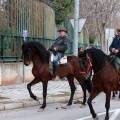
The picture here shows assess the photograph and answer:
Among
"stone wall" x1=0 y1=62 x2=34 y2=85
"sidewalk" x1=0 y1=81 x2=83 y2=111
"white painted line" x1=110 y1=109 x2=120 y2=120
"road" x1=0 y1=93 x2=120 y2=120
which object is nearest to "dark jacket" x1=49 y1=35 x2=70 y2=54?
"road" x1=0 y1=93 x2=120 y2=120

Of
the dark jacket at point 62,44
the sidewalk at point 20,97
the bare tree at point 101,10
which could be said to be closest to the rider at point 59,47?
the dark jacket at point 62,44

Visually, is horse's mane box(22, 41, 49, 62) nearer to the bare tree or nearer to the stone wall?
the stone wall

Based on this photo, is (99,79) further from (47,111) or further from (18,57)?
(18,57)

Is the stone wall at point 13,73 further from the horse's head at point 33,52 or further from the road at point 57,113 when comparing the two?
the horse's head at point 33,52

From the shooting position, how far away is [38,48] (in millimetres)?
11828

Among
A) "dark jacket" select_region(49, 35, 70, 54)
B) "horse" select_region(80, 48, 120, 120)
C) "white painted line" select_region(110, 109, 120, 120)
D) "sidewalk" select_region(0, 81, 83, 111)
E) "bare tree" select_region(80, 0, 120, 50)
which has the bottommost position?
"sidewalk" select_region(0, 81, 83, 111)

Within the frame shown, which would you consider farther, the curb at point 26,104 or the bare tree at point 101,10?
the bare tree at point 101,10

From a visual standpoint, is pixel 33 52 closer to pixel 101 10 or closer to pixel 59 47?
pixel 59 47

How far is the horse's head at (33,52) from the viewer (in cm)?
1169

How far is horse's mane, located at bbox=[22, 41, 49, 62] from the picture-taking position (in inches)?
459

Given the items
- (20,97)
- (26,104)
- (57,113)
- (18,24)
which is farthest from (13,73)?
(57,113)

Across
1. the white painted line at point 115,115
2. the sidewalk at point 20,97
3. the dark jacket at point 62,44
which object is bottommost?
the sidewalk at point 20,97

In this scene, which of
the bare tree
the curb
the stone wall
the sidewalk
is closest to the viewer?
the curb

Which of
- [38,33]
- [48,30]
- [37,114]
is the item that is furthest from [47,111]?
[48,30]
